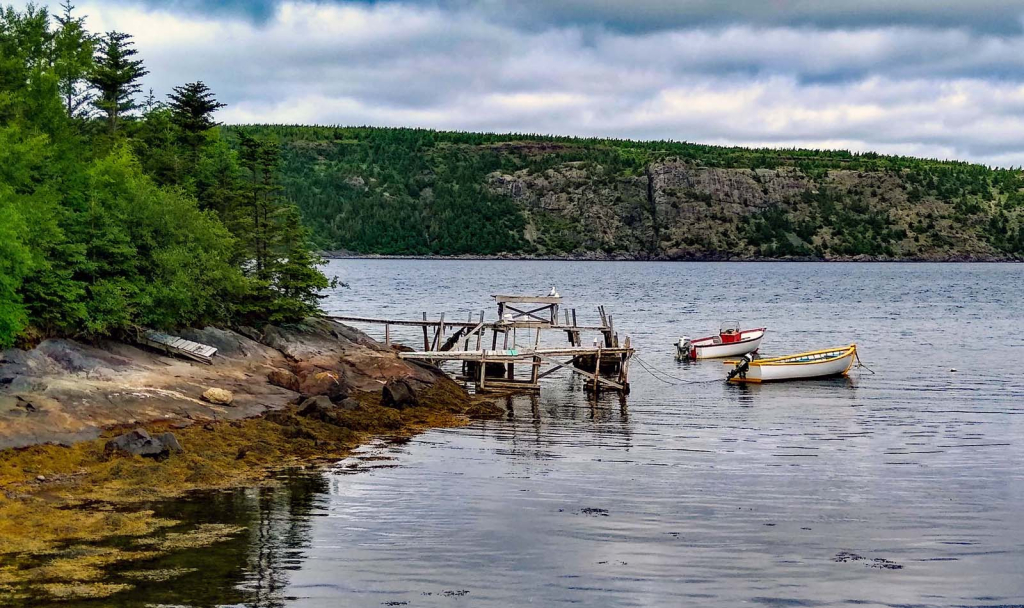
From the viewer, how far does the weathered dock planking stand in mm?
29578

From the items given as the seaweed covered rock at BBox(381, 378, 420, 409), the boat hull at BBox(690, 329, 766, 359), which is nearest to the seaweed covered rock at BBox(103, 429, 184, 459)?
the seaweed covered rock at BBox(381, 378, 420, 409)

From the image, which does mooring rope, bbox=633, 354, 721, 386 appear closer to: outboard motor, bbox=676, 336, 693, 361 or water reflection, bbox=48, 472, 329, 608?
outboard motor, bbox=676, 336, 693, 361

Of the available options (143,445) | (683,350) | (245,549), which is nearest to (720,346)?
(683,350)

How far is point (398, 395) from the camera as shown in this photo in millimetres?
31453

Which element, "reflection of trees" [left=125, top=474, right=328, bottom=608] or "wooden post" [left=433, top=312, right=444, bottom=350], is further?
"wooden post" [left=433, top=312, right=444, bottom=350]

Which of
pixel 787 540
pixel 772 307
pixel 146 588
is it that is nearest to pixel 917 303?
pixel 772 307

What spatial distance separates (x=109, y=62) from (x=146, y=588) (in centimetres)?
3379

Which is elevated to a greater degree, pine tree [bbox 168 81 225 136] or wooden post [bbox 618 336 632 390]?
pine tree [bbox 168 81 225 136]

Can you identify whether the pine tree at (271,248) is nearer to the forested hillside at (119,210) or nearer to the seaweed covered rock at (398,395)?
the forested hillside at (119,210)

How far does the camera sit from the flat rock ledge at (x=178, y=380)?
898 inches

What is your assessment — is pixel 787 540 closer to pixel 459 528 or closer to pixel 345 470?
pixel 459 528

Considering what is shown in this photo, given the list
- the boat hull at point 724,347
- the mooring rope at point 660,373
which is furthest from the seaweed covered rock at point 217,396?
the boat hull at point 724,347

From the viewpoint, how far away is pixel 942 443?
2898 centimetres

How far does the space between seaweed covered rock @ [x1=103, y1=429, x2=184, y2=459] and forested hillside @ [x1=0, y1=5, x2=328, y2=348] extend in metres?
5.29
